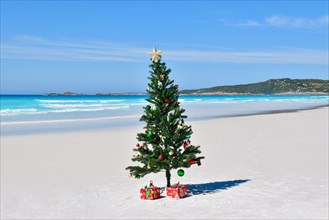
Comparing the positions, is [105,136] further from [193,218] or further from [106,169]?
[193,218]

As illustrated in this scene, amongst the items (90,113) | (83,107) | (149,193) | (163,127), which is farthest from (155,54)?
(83,107)

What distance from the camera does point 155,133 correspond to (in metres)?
8.90

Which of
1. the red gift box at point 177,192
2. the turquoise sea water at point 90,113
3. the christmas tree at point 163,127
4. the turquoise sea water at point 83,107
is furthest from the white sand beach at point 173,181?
the turquoise sea water at point 83,107

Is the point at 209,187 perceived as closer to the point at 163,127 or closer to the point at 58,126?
the point at 163,127

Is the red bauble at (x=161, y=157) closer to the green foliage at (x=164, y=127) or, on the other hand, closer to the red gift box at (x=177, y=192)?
the green foliage at (x=164, y=127)

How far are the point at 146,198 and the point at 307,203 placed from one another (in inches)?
127

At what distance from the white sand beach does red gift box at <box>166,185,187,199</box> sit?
15 cm

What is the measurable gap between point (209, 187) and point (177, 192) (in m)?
1.26

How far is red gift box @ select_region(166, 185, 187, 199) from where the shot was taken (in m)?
8.83

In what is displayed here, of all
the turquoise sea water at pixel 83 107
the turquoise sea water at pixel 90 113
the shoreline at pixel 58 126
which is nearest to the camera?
the shoreline at pixel 58 126

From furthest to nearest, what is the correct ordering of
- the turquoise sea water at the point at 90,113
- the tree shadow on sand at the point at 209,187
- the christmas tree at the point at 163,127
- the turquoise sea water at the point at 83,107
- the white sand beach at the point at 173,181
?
1. the turquoise sea water at the point at 83,107
2. the turquoise sea water at the point at 90,113
3. the tree shadow on sand at the point at 209,187
4. the christmas tree at the point at 163,127
5. the white sand beach at the point at 173,181

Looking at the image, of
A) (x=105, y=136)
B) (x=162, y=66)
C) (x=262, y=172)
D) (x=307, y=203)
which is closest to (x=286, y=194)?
(x=307, y=203)

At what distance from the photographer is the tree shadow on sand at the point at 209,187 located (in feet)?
30.8

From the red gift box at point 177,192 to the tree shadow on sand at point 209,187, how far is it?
0.98 ft
